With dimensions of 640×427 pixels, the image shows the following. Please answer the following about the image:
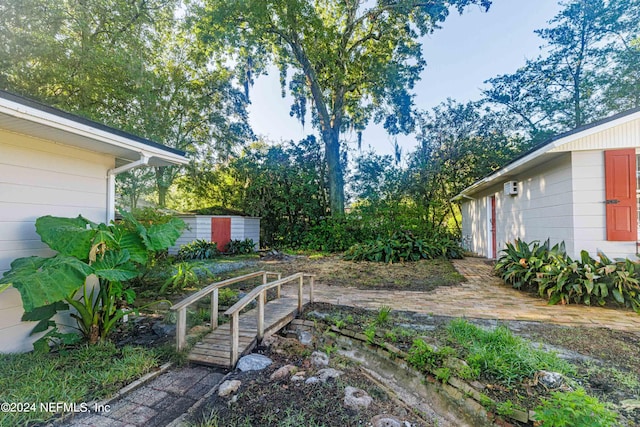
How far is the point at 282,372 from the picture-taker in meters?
2.52

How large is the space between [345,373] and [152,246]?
8.12ft

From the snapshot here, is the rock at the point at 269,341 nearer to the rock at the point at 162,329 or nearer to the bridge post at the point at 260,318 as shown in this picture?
the bridge post at the point at 260,318

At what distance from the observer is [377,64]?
482 inches

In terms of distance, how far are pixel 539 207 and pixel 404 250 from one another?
4135 mm

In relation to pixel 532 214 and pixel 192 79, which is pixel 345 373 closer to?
pixel 532 214

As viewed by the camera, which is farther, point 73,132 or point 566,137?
point 566,137

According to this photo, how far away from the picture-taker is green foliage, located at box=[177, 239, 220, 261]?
10.5 metres

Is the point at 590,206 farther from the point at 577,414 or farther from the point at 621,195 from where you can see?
the point at 577,414

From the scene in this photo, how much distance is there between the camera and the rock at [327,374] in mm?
2430

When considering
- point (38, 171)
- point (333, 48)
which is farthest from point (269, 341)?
point (333, 48)

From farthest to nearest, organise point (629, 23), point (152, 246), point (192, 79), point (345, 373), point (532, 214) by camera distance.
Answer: point (192, 79)
point (629, 23)
point (532, 214)
point (152, 246)
point (345, 373)

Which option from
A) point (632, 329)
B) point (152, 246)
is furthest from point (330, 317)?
point (632, 329)

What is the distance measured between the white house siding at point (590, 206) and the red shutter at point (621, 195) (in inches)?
3.1

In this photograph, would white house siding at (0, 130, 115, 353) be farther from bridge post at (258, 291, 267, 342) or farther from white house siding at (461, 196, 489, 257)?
white house siding at (461, 196, 489, 257)
